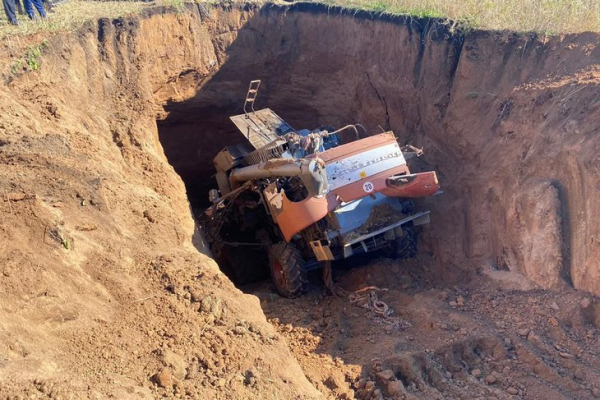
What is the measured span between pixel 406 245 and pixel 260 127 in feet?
11.5

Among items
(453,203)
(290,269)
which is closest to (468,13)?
(453,203)

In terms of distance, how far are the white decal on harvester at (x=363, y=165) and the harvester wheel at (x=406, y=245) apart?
3.91 ft

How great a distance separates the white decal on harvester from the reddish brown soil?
4.68 ft

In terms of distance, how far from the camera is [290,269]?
9258 mm

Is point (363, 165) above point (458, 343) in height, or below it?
above

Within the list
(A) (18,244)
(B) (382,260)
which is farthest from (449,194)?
(A) (18,244)

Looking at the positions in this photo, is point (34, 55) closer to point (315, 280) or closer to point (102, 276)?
point (102, 276)

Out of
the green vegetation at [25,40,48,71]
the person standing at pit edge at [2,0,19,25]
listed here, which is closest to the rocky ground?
the green vegetation at [25,40,48,71]

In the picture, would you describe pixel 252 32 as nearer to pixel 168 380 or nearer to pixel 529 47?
pixel 529 47

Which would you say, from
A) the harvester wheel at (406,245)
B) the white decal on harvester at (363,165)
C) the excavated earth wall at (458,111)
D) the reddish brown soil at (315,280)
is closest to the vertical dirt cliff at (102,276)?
the reddish brown soil at (315,280)

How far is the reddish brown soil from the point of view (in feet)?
17.3

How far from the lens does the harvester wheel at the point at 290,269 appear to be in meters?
9.28

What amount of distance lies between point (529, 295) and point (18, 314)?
19.9 ft

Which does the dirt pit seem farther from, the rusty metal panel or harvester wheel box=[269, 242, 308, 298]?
the rusty metal panel
